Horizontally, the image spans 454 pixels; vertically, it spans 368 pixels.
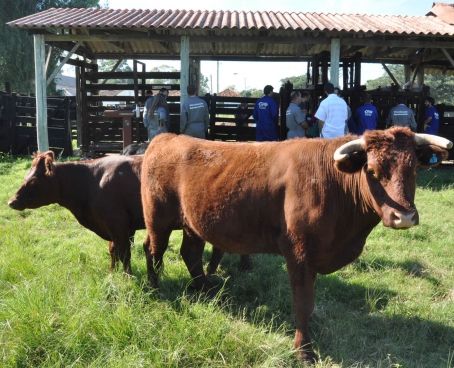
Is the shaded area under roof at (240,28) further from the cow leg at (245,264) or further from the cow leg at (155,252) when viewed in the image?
the cow leg at (155,252)

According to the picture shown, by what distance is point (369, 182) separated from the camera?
123 inches

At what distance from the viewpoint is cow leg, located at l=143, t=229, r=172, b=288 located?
4.66m

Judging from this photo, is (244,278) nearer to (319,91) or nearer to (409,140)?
(409,140)

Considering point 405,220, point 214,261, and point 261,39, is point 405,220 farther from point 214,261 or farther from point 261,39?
point 261,39

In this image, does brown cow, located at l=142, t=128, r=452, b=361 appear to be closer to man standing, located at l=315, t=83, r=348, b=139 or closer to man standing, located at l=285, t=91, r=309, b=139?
man standing, located at l=315, t=83, r=348, b=139

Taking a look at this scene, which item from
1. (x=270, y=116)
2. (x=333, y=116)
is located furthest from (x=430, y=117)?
(x=333, y=116)

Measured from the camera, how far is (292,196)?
3.43 meters

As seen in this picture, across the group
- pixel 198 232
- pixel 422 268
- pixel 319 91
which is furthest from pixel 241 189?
pixel 319 91

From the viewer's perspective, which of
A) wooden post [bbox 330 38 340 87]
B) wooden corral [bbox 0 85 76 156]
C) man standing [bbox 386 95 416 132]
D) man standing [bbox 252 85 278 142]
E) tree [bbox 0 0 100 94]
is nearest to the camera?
man standing [bbox 252 85 278 142]

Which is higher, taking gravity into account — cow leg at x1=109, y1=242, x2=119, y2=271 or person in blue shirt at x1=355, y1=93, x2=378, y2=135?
person in blue shirt at x1=355, y1=93, x2=378, y2=135

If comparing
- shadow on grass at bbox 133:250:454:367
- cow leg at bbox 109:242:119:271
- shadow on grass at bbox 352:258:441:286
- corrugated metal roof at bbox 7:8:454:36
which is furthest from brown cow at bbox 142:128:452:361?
corrugated metal roof at bbox 7:8:454:36

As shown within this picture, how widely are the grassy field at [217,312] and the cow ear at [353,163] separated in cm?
154

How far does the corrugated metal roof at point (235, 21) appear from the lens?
1038 centimetres

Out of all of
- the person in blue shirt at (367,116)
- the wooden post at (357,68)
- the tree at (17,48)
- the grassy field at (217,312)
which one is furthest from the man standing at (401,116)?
the tree at (17,48)
